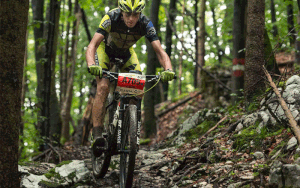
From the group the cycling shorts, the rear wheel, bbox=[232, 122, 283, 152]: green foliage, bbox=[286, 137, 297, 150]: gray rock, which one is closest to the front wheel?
the rear wheel

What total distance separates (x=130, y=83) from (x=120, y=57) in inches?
46.0

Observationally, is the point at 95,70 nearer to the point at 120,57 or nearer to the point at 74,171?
the point at 120,57

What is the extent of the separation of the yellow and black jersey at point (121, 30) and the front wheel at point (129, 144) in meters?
1.31

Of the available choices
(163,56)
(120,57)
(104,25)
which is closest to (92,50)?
(104,25)

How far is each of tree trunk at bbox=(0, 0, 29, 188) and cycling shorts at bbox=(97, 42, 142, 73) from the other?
1.88 metres

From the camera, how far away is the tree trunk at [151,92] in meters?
10.1

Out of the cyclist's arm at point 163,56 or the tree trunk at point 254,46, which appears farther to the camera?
the tree trunk at point 254,46

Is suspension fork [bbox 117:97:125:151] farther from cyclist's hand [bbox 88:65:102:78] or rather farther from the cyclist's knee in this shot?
cyclist's hand [bbox 88:65:102:78]

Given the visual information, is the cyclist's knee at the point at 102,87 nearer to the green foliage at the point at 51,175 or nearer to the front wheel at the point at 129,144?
the front wheel at the point at 129,144

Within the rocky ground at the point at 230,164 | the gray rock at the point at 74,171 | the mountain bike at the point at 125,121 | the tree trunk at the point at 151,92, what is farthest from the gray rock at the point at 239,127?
the tree trunk at the point at 151,92

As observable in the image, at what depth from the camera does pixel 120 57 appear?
17.5 feet

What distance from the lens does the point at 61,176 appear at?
5047 millimetres

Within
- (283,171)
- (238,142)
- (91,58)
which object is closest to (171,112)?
(238,142)

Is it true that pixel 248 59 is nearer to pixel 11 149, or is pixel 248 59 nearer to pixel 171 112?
pixel 11 149
